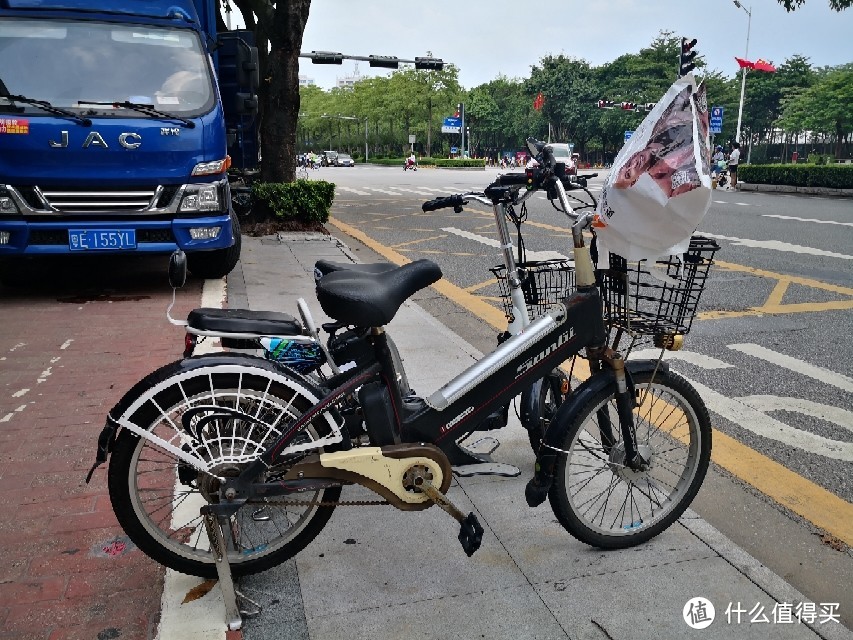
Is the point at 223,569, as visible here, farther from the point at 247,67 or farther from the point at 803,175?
the point at 803,175

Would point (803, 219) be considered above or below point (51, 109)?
below

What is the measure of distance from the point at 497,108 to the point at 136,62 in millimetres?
79695

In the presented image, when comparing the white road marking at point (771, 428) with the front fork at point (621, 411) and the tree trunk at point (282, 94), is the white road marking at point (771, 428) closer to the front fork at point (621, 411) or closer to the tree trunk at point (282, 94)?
the front fork at point (621, 411)

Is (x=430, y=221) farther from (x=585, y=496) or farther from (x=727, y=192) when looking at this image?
(x=727, y=192)

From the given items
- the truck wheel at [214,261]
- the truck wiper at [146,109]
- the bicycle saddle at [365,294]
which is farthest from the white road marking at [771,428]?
the truck wheel at [214,261]

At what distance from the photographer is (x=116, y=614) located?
2338 mm

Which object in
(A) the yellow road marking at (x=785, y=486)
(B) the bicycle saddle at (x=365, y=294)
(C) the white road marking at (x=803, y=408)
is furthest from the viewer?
(C) the white road marking at (x=803, y=408)

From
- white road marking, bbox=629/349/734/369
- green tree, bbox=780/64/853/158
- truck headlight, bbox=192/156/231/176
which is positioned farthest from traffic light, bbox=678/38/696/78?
green tree, bbox=780/64/853/158

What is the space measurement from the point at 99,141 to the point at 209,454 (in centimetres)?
443

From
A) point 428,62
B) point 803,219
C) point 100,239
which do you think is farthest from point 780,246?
point 428,62

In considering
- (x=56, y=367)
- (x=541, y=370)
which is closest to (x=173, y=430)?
(x=541, y=370)

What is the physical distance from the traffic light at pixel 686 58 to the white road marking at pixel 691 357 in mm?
2805

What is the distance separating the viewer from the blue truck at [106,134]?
5902 millimetres

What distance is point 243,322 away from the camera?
2.35 m
